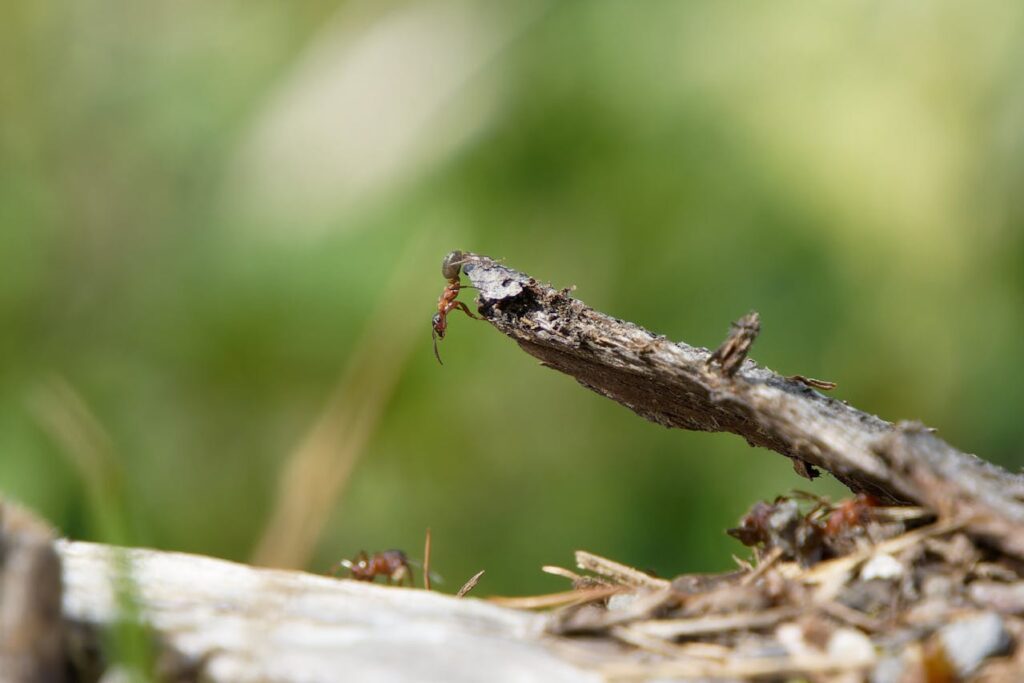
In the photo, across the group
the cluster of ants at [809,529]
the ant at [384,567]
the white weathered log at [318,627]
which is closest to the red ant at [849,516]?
the cluster of ants at [809,529]

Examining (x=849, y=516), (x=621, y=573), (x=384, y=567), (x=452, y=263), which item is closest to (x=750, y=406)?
(x=849, y=516)

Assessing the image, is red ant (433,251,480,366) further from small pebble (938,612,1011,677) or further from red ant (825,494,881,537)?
small pebble (938,612,1011,677)

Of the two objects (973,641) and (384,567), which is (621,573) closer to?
(973,641)

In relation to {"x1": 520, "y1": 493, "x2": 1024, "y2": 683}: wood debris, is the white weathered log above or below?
below

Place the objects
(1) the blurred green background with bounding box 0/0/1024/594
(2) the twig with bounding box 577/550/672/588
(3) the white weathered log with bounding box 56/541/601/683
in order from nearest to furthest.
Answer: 1. (3) the white weathered log with bounding box 56/541/601/683
2. (2) the twig with bounding box 577/550/672/588
3. (1) the blurred green background with bounding box 0/0/1024/594

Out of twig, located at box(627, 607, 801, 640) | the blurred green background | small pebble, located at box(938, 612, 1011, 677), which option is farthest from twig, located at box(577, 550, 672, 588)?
the blurred green background

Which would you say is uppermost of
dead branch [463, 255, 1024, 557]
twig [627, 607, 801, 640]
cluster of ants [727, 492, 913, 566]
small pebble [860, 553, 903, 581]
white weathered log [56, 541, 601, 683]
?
dead branch [463, 255, 1024, 557]

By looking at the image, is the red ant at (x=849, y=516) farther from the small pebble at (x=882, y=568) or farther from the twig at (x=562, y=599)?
the twig at (x=562, y=599)
